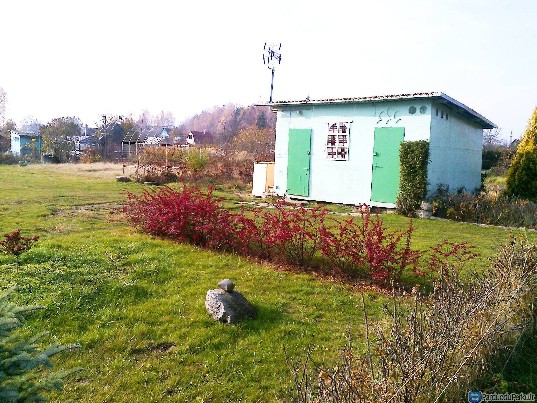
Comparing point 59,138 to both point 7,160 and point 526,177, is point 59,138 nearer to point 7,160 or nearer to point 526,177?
point 7,160

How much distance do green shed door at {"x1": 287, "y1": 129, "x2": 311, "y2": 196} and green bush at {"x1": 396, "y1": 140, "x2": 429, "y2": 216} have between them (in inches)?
126

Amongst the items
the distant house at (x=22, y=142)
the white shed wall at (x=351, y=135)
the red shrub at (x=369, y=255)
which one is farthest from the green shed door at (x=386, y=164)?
the distant house at (x=22, y=142)

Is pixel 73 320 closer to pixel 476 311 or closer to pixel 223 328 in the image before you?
pixel 223 328

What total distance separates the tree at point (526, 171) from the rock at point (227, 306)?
12006mm

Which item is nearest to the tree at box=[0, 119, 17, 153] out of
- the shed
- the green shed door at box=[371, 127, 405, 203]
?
the shed

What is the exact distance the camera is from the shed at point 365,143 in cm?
1273

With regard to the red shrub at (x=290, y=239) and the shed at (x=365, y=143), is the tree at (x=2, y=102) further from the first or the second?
the red shrub at (x=290, y=239)

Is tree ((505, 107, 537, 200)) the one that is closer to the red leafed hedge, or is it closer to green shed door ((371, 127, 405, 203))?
green shed door ((371, 127, 405, 203))

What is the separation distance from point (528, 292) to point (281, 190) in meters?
11.4

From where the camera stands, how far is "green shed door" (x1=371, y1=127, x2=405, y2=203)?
12898 millimetres

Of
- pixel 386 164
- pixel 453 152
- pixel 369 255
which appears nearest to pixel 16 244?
pixel 369 255

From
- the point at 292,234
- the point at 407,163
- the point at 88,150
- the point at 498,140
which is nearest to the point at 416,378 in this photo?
the point at 292,234

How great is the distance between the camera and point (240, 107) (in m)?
68.9

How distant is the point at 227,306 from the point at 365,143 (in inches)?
386
